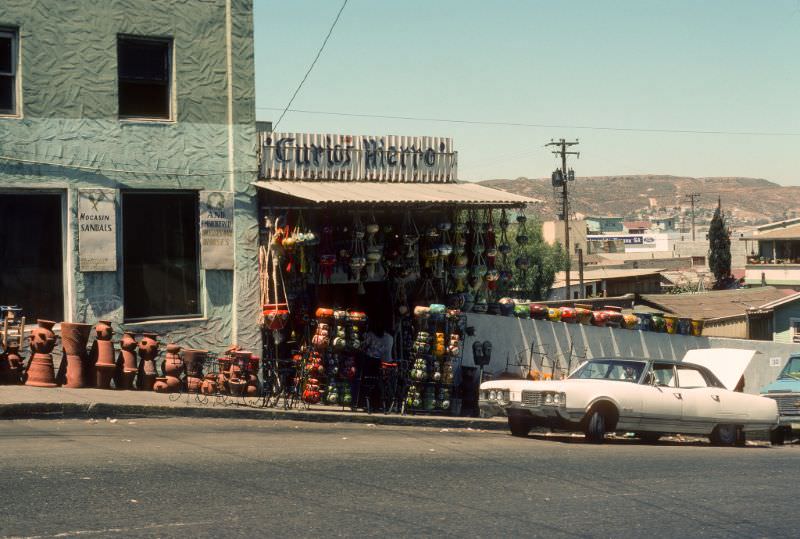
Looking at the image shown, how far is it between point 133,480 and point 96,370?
7364mm

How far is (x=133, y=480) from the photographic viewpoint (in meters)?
9.92

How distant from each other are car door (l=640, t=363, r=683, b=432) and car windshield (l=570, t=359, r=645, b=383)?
222 mm

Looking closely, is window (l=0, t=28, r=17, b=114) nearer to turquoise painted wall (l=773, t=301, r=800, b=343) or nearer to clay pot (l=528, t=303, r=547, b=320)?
clay pot (l=528, t=303, r=547, b=320)

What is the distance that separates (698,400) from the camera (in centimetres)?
1702

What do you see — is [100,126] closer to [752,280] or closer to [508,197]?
[508,197]

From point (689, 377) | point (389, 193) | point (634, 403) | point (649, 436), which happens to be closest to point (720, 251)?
point (389, 193)

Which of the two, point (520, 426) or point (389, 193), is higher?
point (389, 193)

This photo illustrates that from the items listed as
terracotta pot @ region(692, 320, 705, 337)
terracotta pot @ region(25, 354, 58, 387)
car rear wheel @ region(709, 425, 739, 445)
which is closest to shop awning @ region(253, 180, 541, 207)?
terracotta pot @ region(25, 354, 58, 387)

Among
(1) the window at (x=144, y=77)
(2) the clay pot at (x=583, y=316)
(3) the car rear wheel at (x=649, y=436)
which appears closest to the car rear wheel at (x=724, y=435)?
(3) the car rear wheel at (x=649, y=436)

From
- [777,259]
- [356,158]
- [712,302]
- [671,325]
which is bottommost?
[671,325]

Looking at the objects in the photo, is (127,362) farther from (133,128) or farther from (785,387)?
(785,387)

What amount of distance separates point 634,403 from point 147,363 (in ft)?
25.9

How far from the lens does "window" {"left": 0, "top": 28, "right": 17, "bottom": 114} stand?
1716cm

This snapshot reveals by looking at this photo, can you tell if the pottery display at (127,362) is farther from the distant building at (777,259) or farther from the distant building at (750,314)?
the distant building at (777,259)
